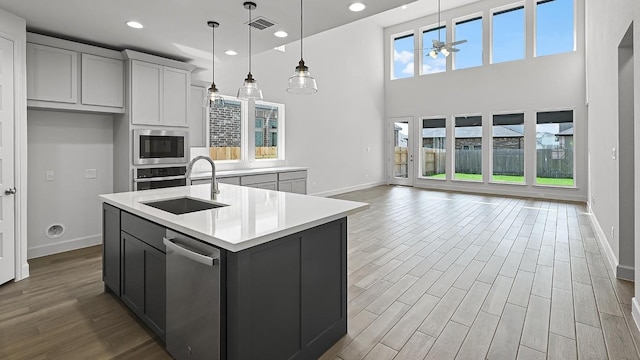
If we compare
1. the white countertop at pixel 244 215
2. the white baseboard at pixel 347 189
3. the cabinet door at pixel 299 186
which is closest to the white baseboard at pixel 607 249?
the white countertop at pixel 244 215

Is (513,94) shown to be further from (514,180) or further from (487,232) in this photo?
(487,232)

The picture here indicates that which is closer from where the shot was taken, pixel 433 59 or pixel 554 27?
pixel 554 27

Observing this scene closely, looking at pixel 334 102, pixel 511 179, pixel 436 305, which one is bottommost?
pixel 436 305

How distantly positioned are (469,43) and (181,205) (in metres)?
9.35

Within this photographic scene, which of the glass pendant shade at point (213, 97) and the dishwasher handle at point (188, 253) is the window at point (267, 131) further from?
the dishwasher handle at point (188, 253)

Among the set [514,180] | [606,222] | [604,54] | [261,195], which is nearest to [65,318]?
[261,195]

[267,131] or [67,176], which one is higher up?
[267,131]

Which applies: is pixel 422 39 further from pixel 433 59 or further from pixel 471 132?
pixel 471 132

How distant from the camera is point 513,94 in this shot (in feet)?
27.9

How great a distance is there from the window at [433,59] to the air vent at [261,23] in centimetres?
726

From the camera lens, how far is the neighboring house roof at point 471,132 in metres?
8.73

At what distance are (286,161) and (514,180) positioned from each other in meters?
6.09

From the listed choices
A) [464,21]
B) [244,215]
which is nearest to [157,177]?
[244,215]

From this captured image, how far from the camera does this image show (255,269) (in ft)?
5.30
